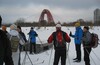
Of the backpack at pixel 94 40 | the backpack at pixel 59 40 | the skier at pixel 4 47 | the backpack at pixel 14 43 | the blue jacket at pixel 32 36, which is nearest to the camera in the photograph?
the skier at pixel 4 47

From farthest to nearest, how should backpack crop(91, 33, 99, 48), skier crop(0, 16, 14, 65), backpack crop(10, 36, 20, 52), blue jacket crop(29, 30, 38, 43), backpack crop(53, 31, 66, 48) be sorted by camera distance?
blue jacket crop(29, 30, 38, 43) < backpack crop(91, 33, 99, 48) < backpack crop(53, 31, 66, 48) < backpack crop(10, 36, 20, 52) < skier crop(0, 16, 14, 65)

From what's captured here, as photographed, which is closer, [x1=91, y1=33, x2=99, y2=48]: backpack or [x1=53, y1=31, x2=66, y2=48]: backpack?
[x1=53, y1=31, x2=66, y2=48]: backpack

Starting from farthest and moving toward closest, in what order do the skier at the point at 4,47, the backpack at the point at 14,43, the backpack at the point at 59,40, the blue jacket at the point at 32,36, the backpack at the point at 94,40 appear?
the blue jacket at the point at 32,36 → the backpack at the point at 94,40 → the backpack at the point at 59,40 → the backpack at the point at 14,43 → the skier at the point at 4,47

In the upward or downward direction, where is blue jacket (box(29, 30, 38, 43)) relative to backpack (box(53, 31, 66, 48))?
downward

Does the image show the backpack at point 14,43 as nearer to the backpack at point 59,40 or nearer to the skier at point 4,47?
the backpack at point 59,40

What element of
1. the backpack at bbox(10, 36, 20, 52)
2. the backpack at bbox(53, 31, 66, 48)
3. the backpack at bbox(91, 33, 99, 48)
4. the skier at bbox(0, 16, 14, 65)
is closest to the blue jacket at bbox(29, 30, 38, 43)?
the backpack at bbox(91, 33, 99, 48)

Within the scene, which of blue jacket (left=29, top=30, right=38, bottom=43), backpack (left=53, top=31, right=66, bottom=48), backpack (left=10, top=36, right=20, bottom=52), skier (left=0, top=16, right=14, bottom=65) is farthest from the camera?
blue jacket (left=29, top=30, right=38, bottom=43)

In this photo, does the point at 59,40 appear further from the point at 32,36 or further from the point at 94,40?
the point at 32,36

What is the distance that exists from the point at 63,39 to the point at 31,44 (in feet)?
23.7

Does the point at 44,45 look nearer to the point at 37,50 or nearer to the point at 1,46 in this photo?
the point at 37,50

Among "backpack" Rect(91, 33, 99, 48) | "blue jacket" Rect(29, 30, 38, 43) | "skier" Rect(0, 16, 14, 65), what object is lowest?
"blue jacket" Rect(29, 30, 38, 43)

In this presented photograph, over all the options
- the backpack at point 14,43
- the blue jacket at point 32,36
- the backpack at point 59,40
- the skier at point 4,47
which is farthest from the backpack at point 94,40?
the blue jacket at point 32,36

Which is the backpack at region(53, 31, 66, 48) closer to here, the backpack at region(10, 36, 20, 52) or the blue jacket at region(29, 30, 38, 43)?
the backpack at region(10, 36, 20, 52)

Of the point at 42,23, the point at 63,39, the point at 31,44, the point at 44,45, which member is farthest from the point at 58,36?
the point at 42,23
